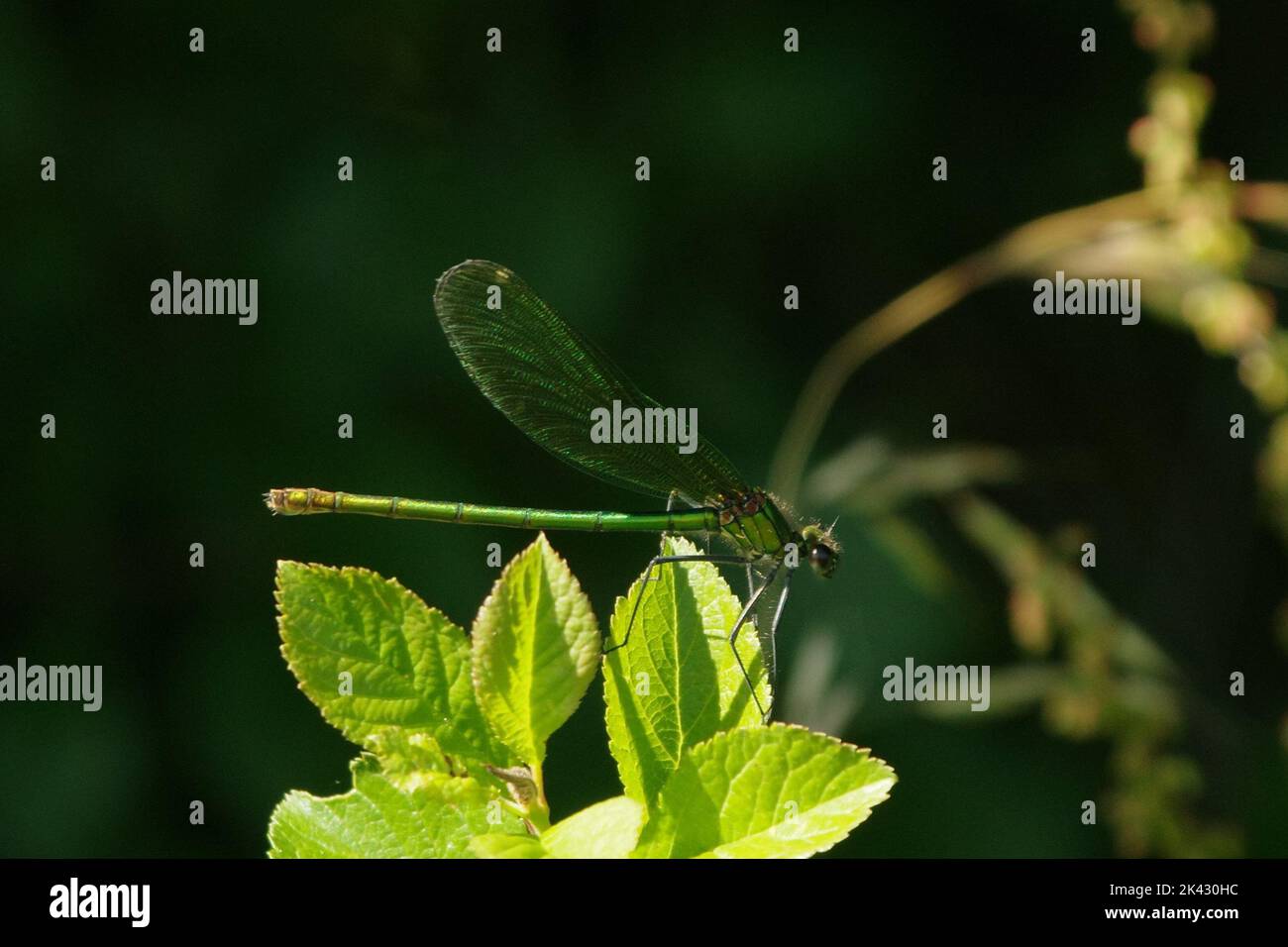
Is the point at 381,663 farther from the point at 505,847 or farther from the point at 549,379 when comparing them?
the point at 549,379

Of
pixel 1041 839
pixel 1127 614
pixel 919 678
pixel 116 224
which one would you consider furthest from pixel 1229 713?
pixel 116 224

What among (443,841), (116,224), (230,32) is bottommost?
(443,841)

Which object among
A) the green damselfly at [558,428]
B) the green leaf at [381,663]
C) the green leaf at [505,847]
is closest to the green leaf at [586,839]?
the green leaf at [505,847]

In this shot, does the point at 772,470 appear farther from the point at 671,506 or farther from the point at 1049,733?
the point at 671,506

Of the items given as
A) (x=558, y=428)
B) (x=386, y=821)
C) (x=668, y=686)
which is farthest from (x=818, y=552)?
(x=386, y=821)

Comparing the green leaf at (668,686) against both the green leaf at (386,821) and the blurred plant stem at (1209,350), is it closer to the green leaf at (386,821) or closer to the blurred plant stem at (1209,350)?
the green leaf at (386,821)

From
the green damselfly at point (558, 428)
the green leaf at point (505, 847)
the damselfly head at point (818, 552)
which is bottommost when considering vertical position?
the green leaf at point (505, 847)
